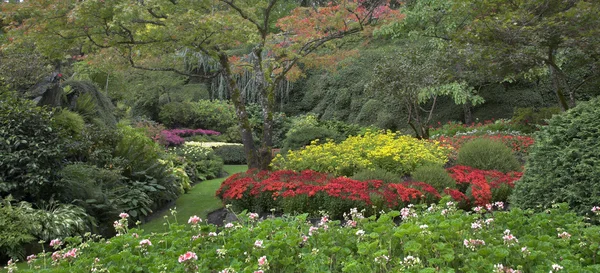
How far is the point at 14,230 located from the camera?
17.7 feet

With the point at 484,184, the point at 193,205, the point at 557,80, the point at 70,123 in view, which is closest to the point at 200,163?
the point at 193,205

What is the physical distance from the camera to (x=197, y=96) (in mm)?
22844

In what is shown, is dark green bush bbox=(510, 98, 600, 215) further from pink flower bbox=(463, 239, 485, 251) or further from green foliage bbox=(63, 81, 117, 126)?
green foliage bbox=(63, 81, 117, 126)

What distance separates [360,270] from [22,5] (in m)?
6.81

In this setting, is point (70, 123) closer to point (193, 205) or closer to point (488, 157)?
point (193, 205)

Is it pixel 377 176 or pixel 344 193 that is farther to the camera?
pixel 377 176

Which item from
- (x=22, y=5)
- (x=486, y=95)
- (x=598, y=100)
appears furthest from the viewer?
(x=486, y=95)

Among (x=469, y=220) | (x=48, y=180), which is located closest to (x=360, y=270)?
(x=469, y=220)

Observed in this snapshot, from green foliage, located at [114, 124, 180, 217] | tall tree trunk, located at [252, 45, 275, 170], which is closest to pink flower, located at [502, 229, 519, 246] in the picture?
green foliage, located at [114, 124, 180, 217]

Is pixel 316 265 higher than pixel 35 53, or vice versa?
pixel 35 53

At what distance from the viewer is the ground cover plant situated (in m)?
2.70

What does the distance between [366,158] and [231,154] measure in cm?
786

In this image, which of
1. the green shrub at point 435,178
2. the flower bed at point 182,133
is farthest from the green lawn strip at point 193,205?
the flower bed at point 182,133

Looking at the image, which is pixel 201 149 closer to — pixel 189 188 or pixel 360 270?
pixel 189 188
